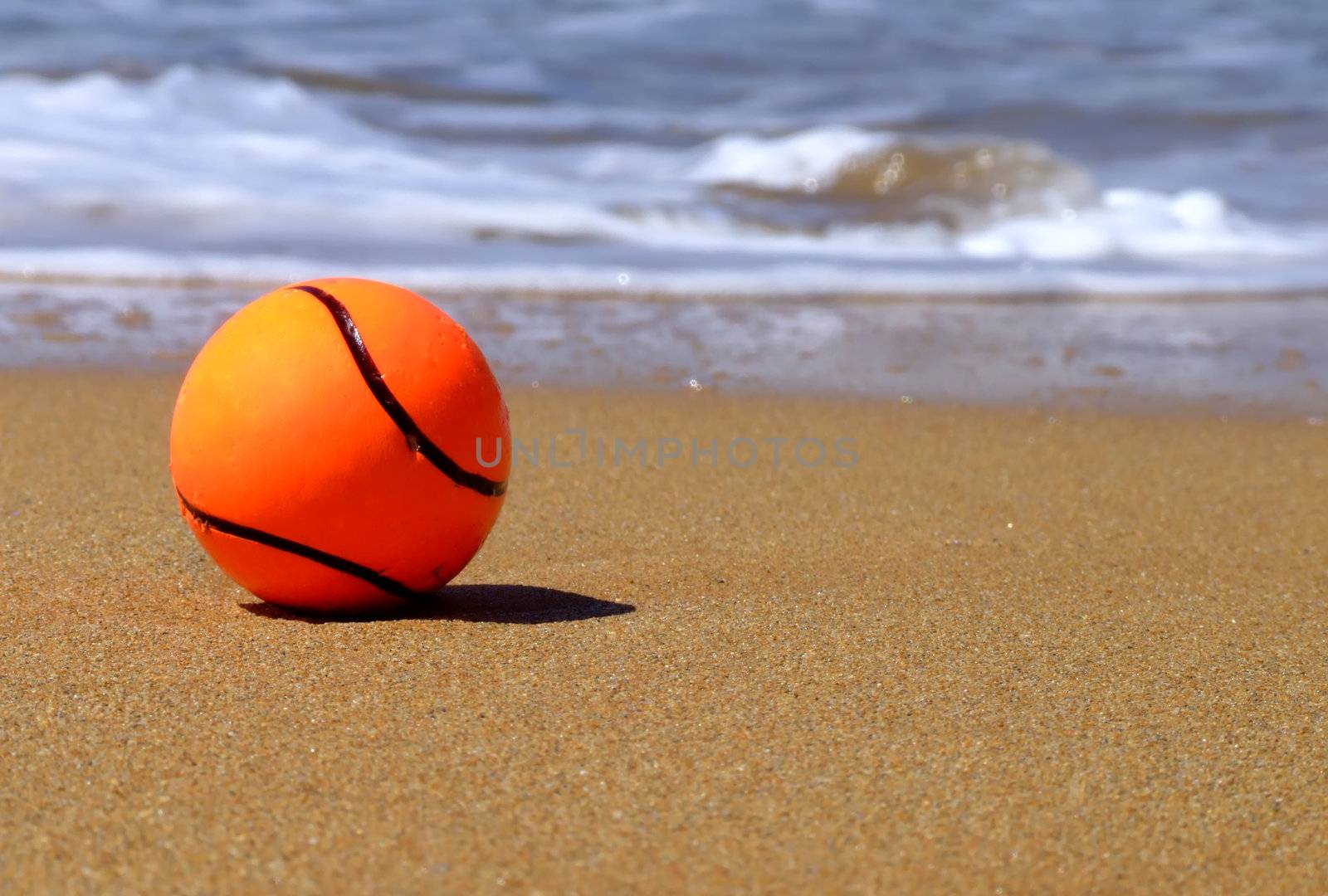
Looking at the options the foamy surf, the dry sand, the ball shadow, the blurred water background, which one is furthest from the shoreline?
the ball shadow

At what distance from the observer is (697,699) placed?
309 centimetres

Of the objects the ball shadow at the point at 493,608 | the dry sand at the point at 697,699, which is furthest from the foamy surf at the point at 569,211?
the ball shadow at the point at 493,608

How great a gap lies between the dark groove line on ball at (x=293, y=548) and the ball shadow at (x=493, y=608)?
132 millimetres

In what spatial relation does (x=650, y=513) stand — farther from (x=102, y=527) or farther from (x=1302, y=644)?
(x=1302, y=644)

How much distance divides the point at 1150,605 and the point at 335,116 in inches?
463

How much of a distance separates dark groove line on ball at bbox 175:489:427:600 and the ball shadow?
132 millimetres

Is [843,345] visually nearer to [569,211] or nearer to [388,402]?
[569,211]

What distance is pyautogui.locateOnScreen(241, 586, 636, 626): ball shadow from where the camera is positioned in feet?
11.7

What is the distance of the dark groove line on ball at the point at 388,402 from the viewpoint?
332 cm

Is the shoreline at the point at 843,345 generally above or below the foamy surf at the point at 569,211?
below

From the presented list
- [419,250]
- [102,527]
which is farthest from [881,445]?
[419,250]

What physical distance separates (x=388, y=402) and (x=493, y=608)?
61 cm

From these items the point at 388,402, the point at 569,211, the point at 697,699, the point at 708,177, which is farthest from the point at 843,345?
the point at 708,177

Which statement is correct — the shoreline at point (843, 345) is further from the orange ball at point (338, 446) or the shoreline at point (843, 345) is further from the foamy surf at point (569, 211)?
the orange ball at point (338, 446)
